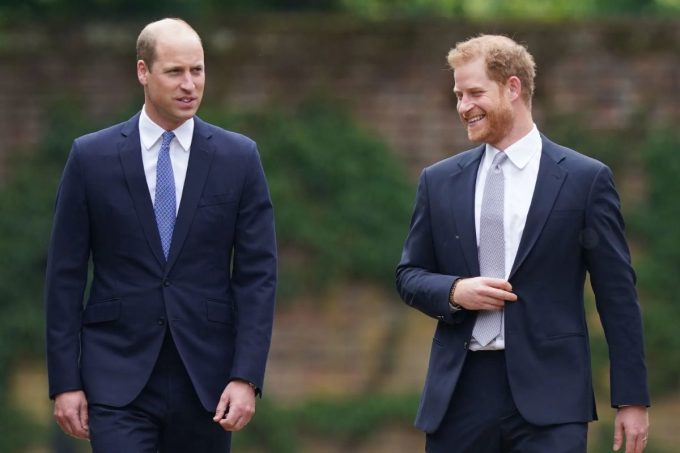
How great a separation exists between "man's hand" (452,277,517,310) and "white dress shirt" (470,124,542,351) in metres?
0.09

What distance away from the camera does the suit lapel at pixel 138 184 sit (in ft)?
18.2

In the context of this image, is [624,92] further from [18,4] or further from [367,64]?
[18,4]

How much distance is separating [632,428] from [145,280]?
1732 millimetres

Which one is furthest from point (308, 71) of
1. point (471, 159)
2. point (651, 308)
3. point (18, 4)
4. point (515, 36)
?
point (471, 159)

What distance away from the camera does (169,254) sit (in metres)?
5.55

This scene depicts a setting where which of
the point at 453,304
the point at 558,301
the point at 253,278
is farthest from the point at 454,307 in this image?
the point at 253,278

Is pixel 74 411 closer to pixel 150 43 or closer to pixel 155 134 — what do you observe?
pixel 155 134

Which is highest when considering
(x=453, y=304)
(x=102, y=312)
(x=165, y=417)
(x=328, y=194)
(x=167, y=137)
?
(x=167, y=137)

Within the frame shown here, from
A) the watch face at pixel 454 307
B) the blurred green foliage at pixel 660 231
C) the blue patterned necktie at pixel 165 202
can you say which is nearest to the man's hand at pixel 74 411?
the blue patterned necktie at pixel 165 202

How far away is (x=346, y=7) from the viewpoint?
11477 millimetres

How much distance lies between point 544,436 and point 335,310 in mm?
4639

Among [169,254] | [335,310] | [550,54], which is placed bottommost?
[335,310]

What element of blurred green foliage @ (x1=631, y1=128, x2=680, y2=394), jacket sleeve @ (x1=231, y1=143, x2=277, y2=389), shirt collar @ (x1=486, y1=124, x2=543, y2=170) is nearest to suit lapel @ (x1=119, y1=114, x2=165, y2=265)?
jacket sleeve @ (x1=231, y1=143, x2=277, y2=389)

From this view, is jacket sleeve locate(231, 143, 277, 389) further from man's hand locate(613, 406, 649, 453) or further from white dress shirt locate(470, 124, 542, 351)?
man's hand locate(613, 406, 649, 453)
